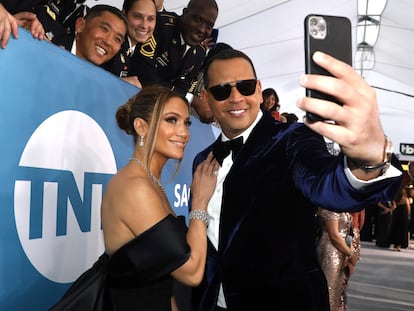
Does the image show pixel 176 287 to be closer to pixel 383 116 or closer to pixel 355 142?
pixel 355 142

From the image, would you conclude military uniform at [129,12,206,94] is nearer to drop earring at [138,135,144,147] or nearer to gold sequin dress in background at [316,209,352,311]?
drop earring at [138,135,144,147]

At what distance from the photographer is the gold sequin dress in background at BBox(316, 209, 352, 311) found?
399cm

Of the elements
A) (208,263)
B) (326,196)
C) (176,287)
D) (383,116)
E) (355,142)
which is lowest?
(176,287)

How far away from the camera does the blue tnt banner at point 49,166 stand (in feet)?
5.30

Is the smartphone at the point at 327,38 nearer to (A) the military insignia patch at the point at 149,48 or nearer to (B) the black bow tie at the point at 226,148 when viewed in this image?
(B) the black bow tie at the point at 226,148

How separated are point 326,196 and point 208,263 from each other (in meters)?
0.75

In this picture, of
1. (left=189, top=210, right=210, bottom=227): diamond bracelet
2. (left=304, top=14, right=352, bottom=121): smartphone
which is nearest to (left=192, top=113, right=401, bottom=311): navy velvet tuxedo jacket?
(left=189, top=210, right=210, bottom=227): diamond bracelet

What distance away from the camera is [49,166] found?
1801 millimetres

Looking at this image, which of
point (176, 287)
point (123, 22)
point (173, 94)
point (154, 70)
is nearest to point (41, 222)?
point (173, 94)

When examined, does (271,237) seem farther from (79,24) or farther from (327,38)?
(79,24)

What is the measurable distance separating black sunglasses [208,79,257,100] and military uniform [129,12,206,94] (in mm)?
1483

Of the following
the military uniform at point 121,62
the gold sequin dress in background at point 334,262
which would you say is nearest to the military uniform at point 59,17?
the military uniform at point 121,62

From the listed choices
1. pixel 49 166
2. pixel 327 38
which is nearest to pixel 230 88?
pixel 49 166

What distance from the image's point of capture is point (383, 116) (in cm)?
2067
